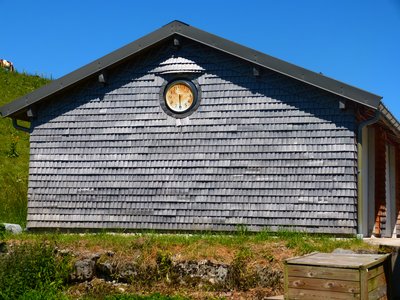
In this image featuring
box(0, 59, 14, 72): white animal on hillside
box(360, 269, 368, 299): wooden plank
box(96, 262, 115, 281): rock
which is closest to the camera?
box(360, 269, 368, 299): wooden plank

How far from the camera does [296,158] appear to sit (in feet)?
45.1

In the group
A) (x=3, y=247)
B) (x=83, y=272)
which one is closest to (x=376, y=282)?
(x=83, y=272)

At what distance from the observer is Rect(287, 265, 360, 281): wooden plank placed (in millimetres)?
7439

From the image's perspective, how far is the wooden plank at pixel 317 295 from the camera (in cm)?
751

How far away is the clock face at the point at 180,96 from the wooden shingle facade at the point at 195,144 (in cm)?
14

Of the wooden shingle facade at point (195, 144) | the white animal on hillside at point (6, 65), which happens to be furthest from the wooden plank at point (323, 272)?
the white animal on hillside at point (6, 65)

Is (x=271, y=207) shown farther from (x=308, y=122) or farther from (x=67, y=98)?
(x=67, y=98)

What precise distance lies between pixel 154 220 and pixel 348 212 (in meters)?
4.40

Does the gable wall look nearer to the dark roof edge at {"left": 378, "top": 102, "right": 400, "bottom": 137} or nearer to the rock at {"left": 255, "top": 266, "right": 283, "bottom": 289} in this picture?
the dark roof edge at {"left": 378, "top": 102, "right": 400, "bottom": 137}

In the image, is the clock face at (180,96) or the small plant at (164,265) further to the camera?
the clock face at (180,96)

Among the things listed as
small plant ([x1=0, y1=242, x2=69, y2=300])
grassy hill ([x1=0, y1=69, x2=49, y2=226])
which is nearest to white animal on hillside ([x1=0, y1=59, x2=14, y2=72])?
grassy hill ([x1=0, y1=69, x2=49, y2=226])

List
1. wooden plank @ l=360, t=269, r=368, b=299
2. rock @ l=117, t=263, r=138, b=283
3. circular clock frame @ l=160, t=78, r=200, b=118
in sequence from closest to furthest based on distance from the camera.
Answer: wooden plank @ l=360, t=269, r=368, b=299
rock @ l=117, t=263, r=138, b=283
circular clock frame @ l=160, t=78, r=200, b=118

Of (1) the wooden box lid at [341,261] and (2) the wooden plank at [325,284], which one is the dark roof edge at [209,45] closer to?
(1) the wooden box lid at [341,261]

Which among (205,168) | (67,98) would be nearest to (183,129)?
(205,168)
